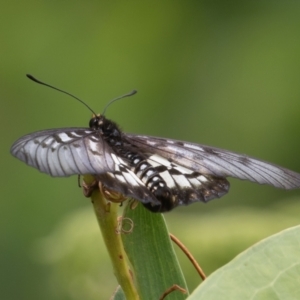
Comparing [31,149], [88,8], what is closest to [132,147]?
[31,149]

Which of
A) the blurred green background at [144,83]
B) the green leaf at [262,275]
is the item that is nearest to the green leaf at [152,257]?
the green leaf at [262,275]

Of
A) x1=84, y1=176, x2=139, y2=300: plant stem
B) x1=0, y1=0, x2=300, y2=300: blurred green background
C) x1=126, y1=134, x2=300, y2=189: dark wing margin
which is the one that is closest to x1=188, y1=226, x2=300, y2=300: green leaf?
x1=84, y1=176, x2=139, y2=300: plant stem

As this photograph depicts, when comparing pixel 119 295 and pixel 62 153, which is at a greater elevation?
pixel 62 153

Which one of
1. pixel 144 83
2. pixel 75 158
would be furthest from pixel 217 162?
pixel 144 83

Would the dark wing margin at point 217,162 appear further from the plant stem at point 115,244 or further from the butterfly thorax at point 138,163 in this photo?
the plant stem at point 115,244

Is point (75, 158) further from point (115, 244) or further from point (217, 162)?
point (217, 162)

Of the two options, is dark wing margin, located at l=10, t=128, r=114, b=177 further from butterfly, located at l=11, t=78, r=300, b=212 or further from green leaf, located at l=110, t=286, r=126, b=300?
green leaf, located at l=110, t=286, r=126, b=300
